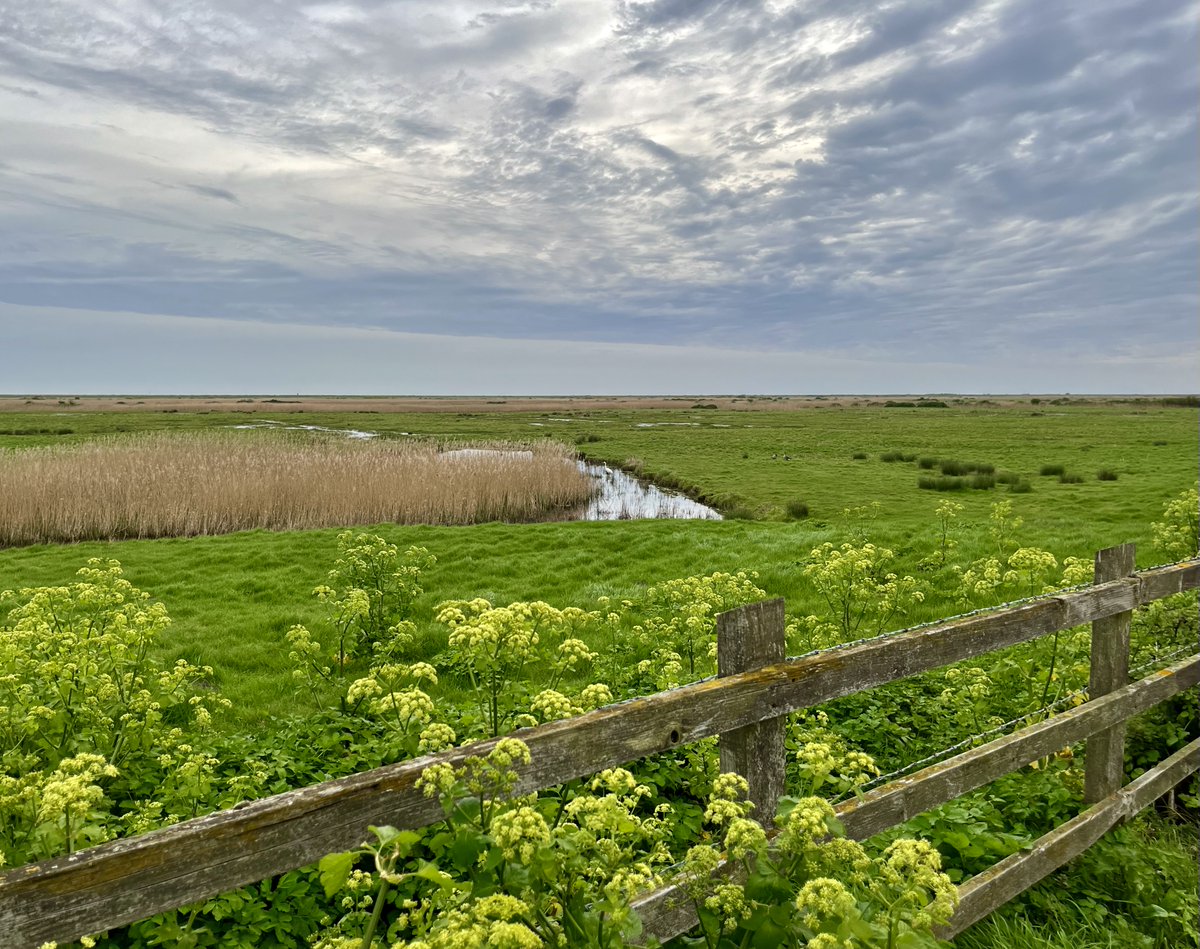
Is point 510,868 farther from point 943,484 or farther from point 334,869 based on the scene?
point 943,484

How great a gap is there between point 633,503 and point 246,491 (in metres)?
14.2

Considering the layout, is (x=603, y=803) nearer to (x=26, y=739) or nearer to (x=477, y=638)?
(x=477, y=638)

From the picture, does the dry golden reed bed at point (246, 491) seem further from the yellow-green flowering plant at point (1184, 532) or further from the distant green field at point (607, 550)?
the yellow-green flowering plant at point (1184, 532)

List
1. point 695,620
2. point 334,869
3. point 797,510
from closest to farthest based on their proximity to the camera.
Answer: point 334,869, point 695,620, point 797,510

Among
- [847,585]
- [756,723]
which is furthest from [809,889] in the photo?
[847,585]

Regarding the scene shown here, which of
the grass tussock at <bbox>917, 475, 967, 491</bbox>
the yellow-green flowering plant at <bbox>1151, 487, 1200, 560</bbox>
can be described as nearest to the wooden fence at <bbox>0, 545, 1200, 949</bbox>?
the yellow-green flowering plant at <bbox>1151, 487, 1200, 560</bbox>

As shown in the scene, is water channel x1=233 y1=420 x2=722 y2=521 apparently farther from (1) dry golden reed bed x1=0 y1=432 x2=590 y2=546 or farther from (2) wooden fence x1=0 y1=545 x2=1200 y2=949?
(2) wooden fence x1=0 y1=545 x2=1200 y2=949

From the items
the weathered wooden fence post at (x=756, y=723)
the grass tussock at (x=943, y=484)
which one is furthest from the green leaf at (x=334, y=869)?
the grass tussock at (x=943, y=484)

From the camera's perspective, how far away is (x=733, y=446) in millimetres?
50281

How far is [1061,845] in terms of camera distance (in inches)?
173

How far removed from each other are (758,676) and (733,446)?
1897 inches

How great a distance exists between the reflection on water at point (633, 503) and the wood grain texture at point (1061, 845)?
17.9m

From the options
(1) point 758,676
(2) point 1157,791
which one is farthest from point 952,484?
(1) point 758,676

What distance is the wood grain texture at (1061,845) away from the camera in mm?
3834
